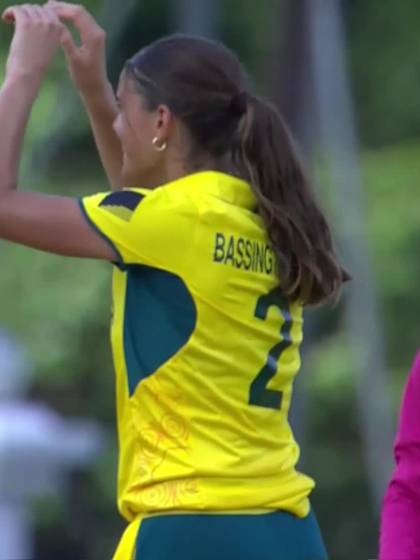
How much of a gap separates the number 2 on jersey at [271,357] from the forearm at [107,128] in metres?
0.55

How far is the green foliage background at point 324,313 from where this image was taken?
1150 centimetres

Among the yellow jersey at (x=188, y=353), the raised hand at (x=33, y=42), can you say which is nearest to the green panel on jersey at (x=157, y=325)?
the yellow jersey at (x=188, y=353)

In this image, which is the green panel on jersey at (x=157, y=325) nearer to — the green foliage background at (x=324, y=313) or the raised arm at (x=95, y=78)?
the raised arm at (x=95, y=78)

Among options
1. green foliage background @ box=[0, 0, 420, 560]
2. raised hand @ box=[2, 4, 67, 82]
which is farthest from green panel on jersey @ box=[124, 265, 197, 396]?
green foliage background @ box=[0, 0, 420, 560]

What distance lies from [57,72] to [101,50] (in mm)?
7777

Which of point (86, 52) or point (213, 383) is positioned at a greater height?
point (86, 52)

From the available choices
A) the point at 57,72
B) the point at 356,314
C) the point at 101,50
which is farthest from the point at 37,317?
the point at 101,50

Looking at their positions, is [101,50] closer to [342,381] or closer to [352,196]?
[352,196]

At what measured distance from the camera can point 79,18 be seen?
11.5 ft

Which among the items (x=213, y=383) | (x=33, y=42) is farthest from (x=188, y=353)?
(x=33, y=42)

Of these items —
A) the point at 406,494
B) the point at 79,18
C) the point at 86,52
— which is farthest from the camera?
the point at 86,52

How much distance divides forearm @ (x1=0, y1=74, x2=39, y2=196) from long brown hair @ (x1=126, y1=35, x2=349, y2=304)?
20 centimetres

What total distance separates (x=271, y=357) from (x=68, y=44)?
0.74 metres

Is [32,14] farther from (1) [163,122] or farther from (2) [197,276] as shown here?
(2) [197,276]
